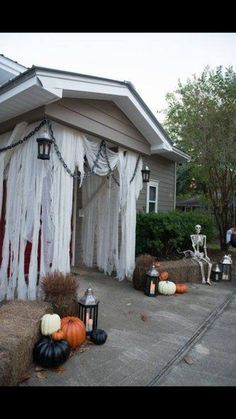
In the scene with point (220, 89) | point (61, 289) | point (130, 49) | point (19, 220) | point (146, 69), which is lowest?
point (61, 289)

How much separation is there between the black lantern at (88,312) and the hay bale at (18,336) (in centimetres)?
40

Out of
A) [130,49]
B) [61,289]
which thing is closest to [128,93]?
[130,49]

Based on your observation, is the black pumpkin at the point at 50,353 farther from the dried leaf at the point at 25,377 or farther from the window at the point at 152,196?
the window at the point at 152,196

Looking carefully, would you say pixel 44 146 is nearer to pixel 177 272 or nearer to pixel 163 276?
pixel 163 276

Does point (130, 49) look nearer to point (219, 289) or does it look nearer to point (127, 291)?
point (127, 291)

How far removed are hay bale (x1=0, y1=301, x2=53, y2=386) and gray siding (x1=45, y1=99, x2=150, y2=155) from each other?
2.72 m

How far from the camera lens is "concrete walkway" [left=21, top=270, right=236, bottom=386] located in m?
2.87

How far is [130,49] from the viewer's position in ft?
12.7

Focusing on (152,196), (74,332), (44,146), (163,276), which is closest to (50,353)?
(74,332)

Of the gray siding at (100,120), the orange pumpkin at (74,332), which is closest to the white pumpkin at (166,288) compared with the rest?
the orange pumpkin at (74,332)

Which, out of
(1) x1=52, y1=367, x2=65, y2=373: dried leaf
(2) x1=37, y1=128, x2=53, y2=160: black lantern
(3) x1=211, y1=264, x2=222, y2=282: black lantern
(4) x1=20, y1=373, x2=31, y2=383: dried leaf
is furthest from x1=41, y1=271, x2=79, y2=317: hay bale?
(3) x1=211, y1=264, x2=222, y2=282: black lantern

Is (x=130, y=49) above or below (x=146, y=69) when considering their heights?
below
